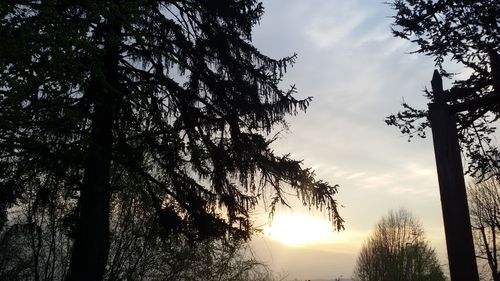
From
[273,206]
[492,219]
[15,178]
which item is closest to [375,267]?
[492,219]

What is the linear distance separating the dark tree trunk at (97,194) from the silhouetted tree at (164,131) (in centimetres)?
2

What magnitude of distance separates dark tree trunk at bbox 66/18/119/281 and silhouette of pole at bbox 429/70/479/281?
18.9ft

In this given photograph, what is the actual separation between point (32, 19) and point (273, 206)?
6199mm

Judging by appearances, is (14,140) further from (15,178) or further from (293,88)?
(293,88)

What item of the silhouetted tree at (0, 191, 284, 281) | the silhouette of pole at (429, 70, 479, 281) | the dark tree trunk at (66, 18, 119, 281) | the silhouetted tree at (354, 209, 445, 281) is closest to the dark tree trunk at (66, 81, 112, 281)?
the dark tree trunk at (66, 18, 119, 281)

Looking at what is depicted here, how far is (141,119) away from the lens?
9.73m

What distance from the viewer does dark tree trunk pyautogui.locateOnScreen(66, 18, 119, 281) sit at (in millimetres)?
8344

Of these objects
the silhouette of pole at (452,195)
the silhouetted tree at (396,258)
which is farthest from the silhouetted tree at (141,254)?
the silhouetted tree at (396,258)

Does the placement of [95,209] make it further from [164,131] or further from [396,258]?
[396,258]

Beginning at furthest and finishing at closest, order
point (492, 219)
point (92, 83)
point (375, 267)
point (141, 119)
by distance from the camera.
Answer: point (375, 267) → point (492, 219) → point (141, 119) → point (92, 83)

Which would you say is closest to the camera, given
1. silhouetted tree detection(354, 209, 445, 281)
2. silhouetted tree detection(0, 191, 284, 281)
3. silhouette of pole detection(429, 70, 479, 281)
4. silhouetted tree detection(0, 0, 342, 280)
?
silhouette of pole detection(429, 70, 479, 281)

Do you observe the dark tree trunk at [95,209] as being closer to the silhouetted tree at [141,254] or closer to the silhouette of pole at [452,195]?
the silhouetted tree at [141,254]

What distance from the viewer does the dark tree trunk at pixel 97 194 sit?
834 centimetres

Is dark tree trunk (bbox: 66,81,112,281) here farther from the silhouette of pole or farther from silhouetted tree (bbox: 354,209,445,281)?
silhouetted tree (bbox: 354,209,445,281)
